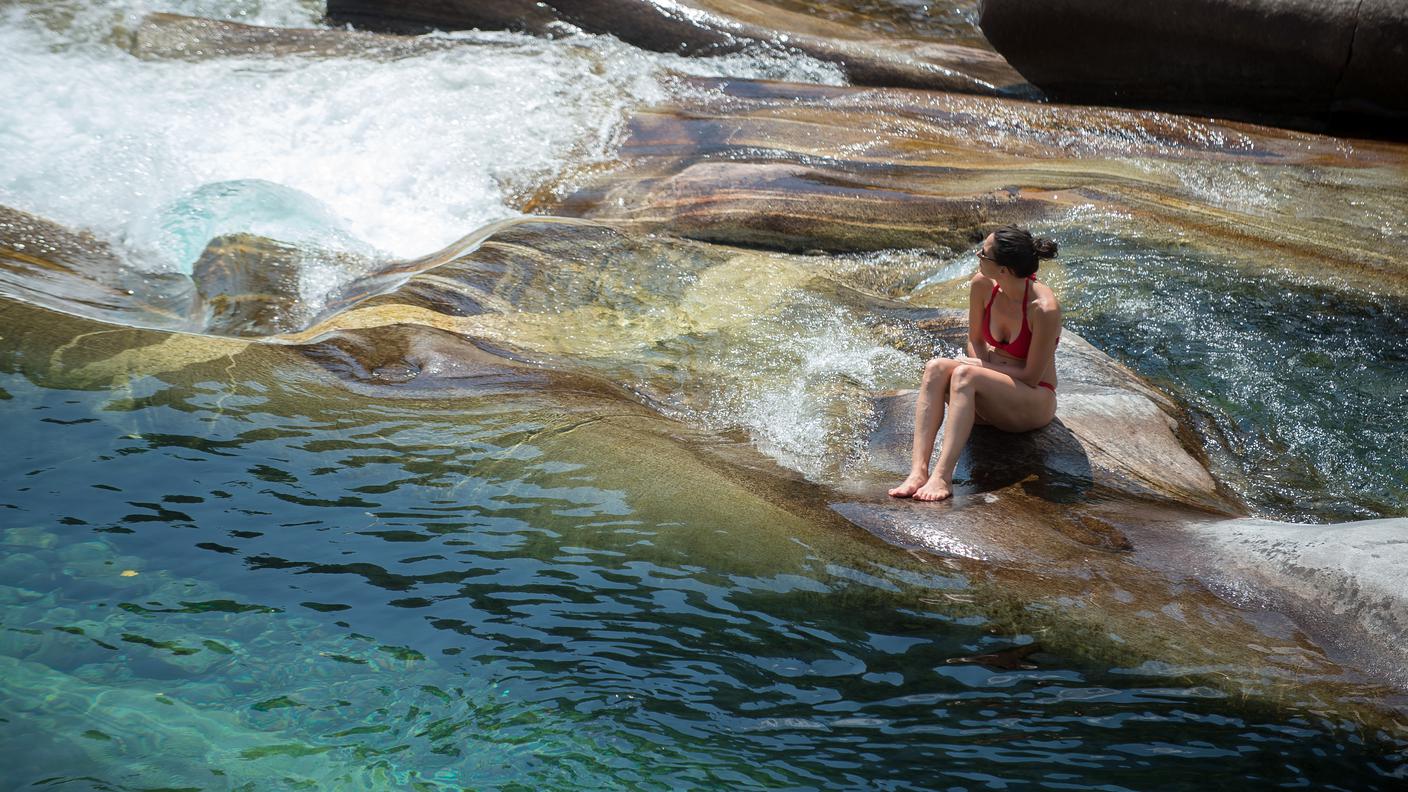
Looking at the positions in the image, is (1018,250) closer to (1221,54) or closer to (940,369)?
(940,369)

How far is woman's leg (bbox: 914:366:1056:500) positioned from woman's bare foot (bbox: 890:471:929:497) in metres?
0.02

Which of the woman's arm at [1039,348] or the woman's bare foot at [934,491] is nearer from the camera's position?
the woman's bare foot at [934,491]

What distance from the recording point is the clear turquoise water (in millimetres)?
3414

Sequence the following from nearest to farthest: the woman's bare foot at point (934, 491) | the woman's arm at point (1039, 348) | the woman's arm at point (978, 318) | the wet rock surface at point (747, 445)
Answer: the wet rock surface at point (747, 445) < the woman's bare foot at point (934, 491) < the woman's arm at point (1039, 348) < the woman's arm at point (978, 318)

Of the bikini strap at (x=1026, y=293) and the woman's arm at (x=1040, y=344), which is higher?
the bikini strap at (x=1026, y=293)

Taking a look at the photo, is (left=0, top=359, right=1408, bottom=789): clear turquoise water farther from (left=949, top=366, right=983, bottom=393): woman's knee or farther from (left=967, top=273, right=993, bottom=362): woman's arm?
(left=967, top=273, right=993, bottom=362): woman's arm

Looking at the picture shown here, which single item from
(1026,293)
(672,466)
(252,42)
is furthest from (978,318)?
(252,42)

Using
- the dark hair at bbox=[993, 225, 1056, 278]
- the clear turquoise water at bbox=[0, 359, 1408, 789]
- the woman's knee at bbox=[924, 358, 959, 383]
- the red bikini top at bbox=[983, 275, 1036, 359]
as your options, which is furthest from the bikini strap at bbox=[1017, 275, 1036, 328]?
the clear turquoise water at bbox=[0, 359, 1408, 789]

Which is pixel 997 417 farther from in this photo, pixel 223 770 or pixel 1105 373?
pixel 223 770

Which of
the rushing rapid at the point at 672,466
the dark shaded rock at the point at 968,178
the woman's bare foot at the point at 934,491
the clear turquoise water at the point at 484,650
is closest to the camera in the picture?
the clear turquoise water at the point at 484,650

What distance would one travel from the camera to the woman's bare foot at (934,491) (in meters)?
4.60

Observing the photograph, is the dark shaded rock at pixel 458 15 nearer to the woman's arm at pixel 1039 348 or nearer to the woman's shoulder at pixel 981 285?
the woman's shoulder at pixel 981 285

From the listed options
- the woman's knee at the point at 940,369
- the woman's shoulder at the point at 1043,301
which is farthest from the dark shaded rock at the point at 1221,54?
the woman's knee at the point at 940,369

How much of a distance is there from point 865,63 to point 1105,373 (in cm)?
565
